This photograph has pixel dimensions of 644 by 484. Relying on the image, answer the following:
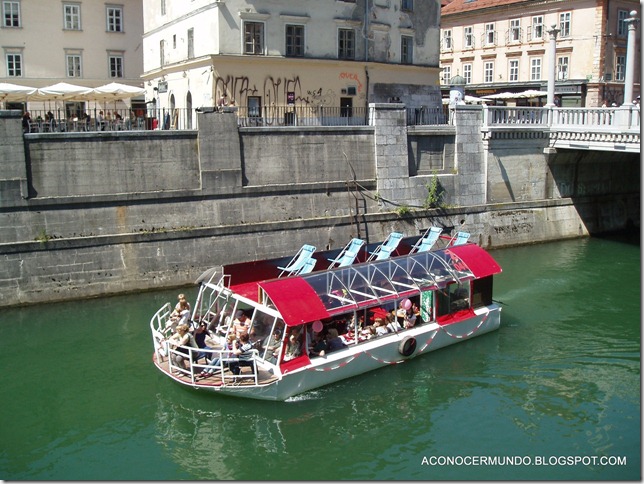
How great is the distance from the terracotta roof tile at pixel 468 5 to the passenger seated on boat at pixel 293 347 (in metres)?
39.3

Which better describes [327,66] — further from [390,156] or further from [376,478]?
[376,478]

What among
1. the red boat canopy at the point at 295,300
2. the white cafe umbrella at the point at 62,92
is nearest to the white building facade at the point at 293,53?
the white cafe umbrella at the point at 62,92

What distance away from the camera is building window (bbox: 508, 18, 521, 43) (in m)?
50.2

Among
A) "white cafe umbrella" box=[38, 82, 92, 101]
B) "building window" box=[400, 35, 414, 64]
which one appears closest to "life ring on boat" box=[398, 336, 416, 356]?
"white cafe umbrella" box=[38, 82, 92, 101]

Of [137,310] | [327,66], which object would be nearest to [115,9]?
[327,66]

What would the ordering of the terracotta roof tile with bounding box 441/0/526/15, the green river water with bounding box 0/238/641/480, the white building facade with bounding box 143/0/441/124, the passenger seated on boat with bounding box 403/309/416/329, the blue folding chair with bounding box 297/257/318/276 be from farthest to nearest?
the terracotta roof tile with bounding box 441/0/526/15 → the white building facade with bounding box 143/0/441/124 → the blue folding chair with bounding box 297/257/318/276 → the passenger seated on boat with bounding box 403/309/416/329 → the green river water with bounding box 0/238/641/480

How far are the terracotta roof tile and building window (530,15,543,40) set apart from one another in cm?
178

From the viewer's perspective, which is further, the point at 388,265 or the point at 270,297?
the point at 388,265

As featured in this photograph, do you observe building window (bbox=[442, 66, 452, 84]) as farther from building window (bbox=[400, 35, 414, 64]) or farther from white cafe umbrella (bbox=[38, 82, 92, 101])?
white cafe umbrella (bbox=[38, 82, 92, 101])

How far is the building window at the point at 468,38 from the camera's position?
2131 inches

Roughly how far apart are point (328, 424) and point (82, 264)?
12.4 metres

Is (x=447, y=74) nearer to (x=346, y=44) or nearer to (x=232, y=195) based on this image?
(x=346, y=44)

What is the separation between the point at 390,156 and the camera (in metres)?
30.6

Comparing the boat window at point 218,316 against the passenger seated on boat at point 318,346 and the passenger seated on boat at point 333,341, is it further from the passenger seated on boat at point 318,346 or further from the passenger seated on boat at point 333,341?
the passenger seated on boat at point 333,341
